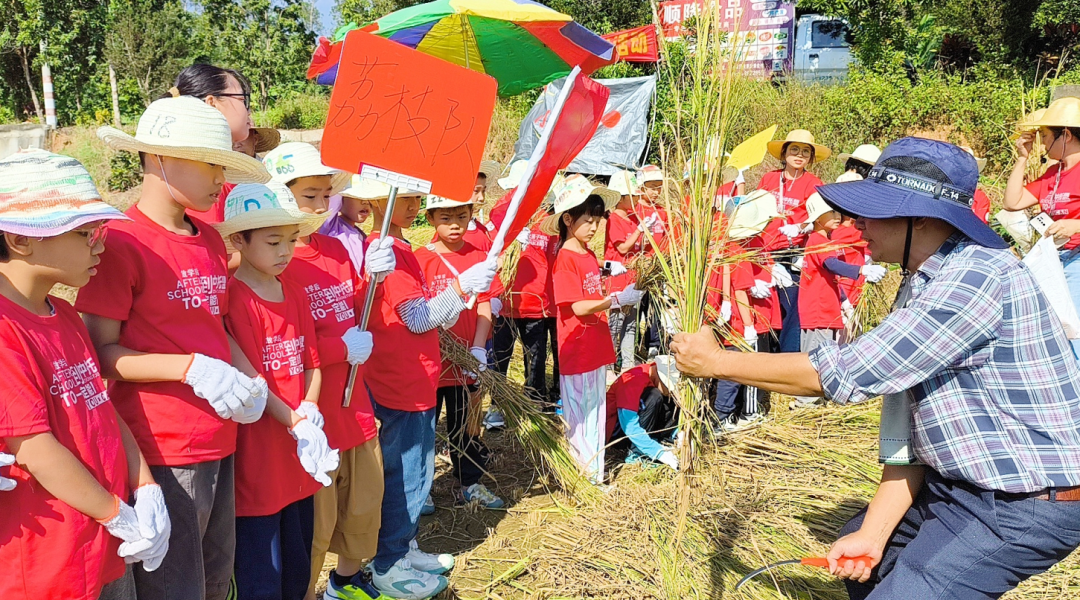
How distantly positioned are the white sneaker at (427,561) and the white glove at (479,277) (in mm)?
1113

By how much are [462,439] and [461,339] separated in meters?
0.49

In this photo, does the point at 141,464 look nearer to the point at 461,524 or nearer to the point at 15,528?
the point at 15,528

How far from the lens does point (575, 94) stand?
9.18ft

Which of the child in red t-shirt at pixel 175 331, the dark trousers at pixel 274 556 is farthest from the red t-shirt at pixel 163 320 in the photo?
the dark trousers at pixel 274 556

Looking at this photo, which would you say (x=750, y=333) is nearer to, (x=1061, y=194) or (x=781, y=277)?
(x=781, y=277)

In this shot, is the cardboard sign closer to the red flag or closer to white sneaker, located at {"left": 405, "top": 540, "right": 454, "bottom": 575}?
the red flag

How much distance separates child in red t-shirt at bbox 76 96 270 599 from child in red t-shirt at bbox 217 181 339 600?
138 mm

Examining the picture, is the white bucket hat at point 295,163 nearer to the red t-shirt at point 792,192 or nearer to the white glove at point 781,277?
the white glove at point 781,277

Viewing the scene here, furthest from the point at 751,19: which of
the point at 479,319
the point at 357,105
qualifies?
the point at 479,319

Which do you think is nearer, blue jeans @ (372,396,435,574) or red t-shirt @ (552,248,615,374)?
blue jeans @ (372,396,435,574)

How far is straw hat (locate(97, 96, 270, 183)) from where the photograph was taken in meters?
2.01

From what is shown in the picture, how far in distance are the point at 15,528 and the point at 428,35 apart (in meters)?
3.50

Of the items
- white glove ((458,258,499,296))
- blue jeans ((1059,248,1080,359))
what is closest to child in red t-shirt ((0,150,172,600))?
white glove ((458,258,499,296))

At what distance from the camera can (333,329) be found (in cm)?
273
